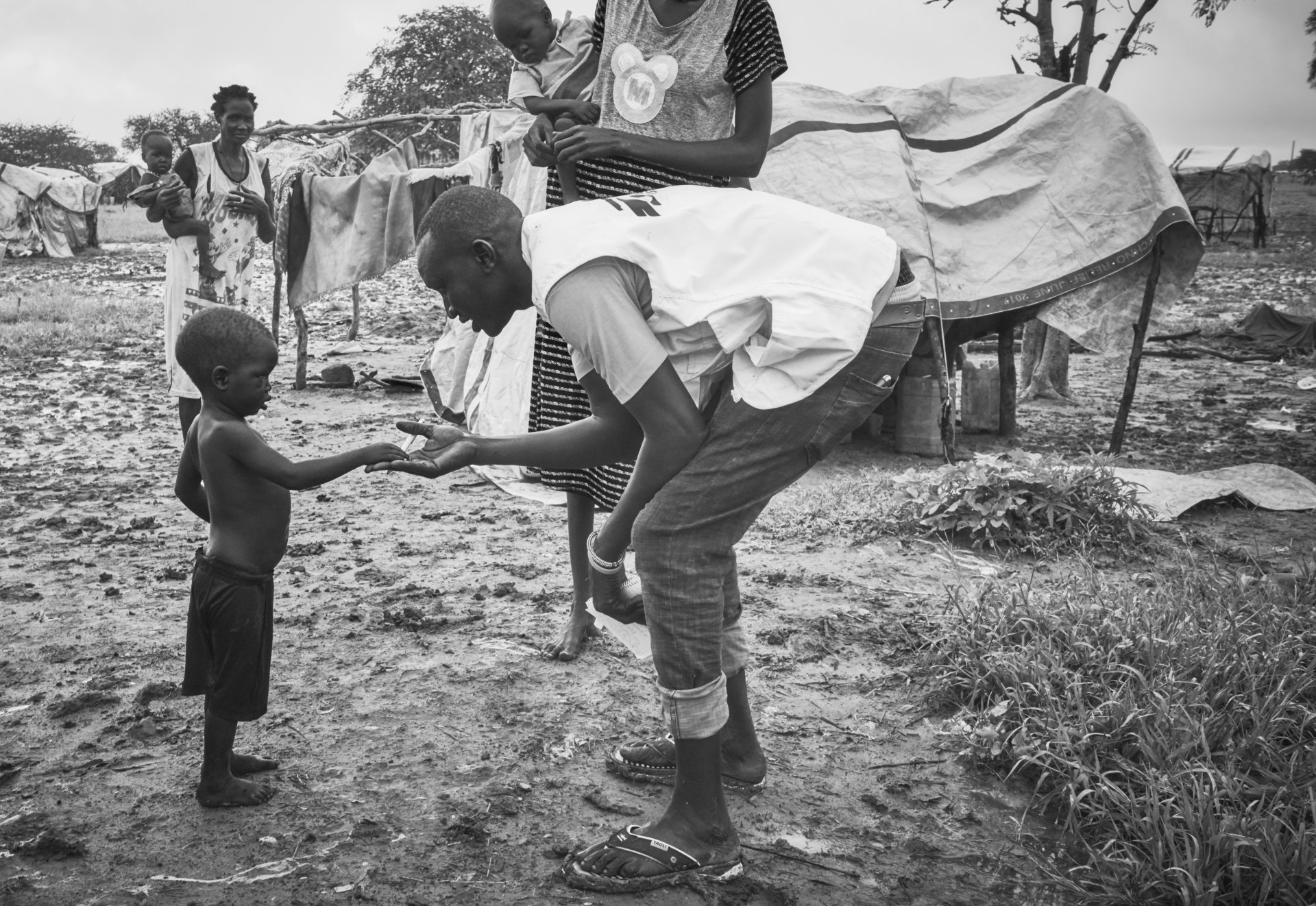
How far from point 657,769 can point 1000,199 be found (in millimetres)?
4632

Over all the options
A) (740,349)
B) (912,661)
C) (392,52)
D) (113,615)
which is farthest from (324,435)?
(392,52)

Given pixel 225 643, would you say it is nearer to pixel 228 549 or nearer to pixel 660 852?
pixel 228 549

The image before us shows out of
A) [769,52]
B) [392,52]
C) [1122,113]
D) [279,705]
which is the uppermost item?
[392,52]

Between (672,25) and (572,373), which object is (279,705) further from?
(672,25)

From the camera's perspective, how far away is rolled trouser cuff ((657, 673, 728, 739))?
6.43ft

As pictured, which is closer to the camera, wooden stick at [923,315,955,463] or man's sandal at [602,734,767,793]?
man's sandal at [602,734,767,793]

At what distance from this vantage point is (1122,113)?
587cm

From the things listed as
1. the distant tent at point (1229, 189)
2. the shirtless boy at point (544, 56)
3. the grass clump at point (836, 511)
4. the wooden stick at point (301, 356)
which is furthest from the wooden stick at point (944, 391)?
the distant tent at point (1229, 189)

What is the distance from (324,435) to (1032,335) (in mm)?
5400

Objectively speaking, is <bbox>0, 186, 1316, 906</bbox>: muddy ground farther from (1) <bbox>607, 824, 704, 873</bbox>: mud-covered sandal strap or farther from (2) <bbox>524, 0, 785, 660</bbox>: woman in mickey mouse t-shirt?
(2) <bbox>524, 0, 785, 660</bbox>: woman in mickey mouse t-shirt

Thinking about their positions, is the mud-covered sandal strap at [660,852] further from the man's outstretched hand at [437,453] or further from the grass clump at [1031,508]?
the grass clump at [1031,508]

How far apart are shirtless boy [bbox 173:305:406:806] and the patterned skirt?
0.79m

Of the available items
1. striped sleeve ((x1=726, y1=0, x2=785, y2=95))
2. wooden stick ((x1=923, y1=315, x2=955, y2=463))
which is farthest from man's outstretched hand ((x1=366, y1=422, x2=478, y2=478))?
wooden stick ((x1=923, y1=315, x2=955, y2=463))

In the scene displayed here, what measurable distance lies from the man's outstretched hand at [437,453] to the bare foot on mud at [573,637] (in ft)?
4.20
